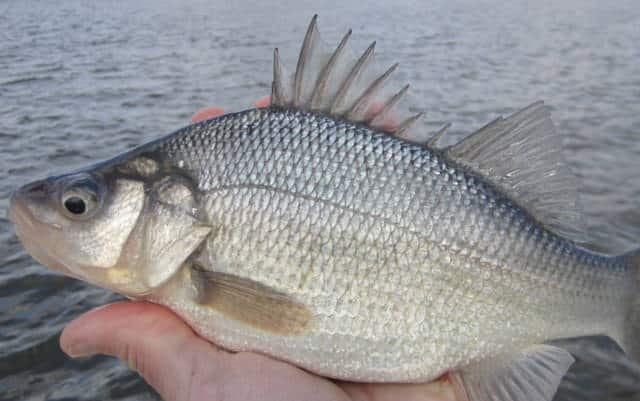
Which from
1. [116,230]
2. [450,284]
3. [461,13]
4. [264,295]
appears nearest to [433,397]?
[450,284]

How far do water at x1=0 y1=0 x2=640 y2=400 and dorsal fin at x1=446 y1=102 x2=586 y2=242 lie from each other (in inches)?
106

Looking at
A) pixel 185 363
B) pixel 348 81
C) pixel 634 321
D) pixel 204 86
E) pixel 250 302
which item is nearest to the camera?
pixel 185 363

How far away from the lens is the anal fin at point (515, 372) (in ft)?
9.45

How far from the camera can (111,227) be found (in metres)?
2.76

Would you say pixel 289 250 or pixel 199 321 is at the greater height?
pixel 289 250

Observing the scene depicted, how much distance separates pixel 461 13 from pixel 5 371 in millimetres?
25190

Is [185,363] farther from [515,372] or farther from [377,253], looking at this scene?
[515,372]

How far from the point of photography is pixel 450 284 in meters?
2.73

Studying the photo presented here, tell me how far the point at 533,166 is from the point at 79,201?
2289 mm

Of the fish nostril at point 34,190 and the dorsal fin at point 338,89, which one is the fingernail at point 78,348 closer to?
the fish nostril at point 34,190

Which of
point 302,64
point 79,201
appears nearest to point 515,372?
point 302,64

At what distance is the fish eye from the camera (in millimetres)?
2750

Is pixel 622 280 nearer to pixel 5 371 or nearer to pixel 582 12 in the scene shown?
pixel 5 371

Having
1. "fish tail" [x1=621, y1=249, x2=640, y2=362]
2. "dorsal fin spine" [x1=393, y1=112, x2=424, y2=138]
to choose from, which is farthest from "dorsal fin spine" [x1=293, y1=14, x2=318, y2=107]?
"fish tail" [x1=621, y1=249, x2=640, y2=362]
